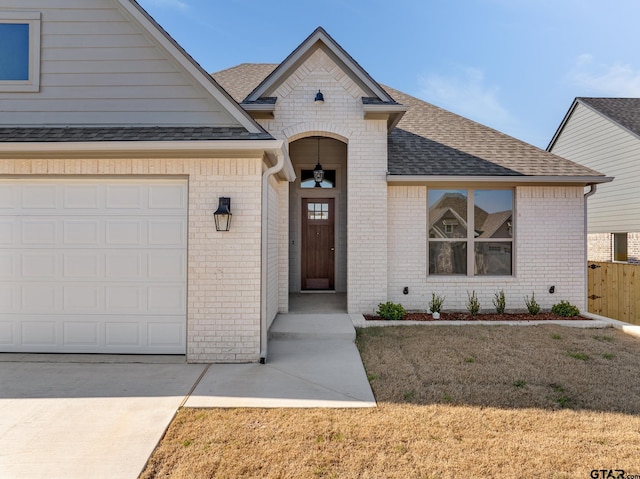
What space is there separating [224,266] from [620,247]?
15.1 metres

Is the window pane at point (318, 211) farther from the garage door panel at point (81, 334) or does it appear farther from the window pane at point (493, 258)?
the garage door panel at point (81, 334)

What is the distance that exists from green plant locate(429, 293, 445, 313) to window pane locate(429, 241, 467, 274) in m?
0.57

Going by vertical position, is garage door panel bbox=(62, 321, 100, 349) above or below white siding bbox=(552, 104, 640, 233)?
below

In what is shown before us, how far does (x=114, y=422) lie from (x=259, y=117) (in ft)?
19.4

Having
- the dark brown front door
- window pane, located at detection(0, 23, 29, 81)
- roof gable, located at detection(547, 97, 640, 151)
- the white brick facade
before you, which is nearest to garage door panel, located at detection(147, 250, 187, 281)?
window pane, located at detection(0, 23, 29, 81)

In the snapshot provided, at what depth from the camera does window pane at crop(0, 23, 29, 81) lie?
5363 mm

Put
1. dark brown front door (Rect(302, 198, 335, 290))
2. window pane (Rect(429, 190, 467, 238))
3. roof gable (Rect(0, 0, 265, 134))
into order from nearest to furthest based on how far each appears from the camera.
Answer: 1. roof gable (Rect(0, 0, 265, 134))
2. window pane (Rect(429, 190, 467, 238))
3. dark brown front door (Rect(302, 198, 335, 290))

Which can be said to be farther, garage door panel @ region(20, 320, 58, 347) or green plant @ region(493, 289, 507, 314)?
green plant @ region(493, 289, 507, 314)

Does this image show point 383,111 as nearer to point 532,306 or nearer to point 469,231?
point 469,231

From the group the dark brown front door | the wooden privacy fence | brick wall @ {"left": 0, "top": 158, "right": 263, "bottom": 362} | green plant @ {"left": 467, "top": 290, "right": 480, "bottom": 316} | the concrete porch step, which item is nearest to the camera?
brick wall @ {"left": 0, "top": 158, "right": 263, "bottom": 362}

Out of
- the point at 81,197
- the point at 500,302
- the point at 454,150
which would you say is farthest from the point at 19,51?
the point at 500,302

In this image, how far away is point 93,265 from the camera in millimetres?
5117

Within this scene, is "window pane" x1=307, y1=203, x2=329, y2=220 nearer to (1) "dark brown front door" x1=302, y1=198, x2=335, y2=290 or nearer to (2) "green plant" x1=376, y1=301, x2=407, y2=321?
(1) "dark brown front door" x1=302, y1=198, x2=335, y2=290

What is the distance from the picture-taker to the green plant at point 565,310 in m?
7.42
